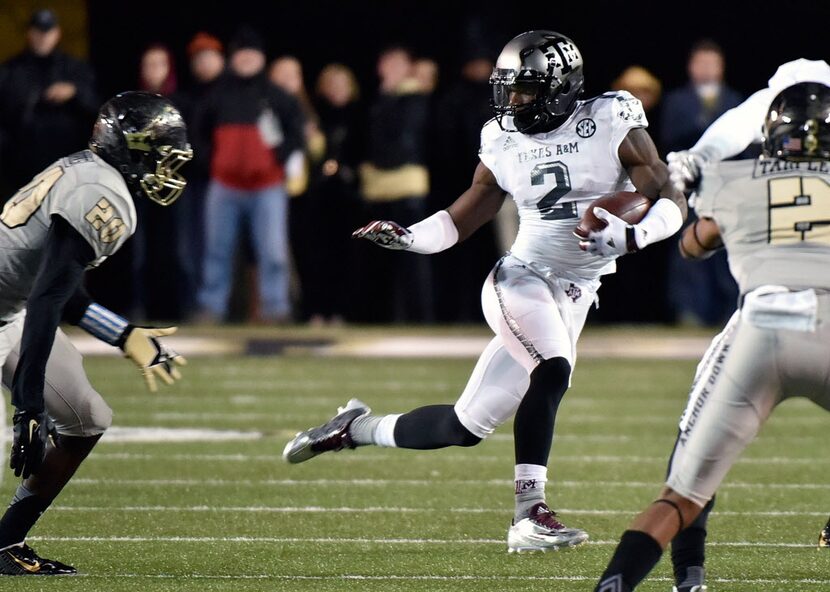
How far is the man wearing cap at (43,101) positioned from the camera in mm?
10141

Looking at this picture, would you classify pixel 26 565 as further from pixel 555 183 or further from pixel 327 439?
pixel 555 183

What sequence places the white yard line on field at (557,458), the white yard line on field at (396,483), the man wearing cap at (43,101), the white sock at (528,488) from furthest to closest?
1. the man wearing cap at (43,101)
2. the white yard line on field at (557,458)
3. the white yard line on field at (396,483)
4. the white sock at (528,488)

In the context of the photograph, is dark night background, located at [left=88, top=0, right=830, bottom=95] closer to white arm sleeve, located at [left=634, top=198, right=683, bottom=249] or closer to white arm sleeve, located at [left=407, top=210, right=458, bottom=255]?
white arm sleeve, located at [left=407, top=210, right=458, bottom=255]

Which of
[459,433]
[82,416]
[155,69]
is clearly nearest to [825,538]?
[459,433]

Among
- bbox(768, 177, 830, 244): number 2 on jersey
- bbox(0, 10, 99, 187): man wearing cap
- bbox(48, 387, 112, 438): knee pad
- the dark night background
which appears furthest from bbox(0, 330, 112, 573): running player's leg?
the dark night background

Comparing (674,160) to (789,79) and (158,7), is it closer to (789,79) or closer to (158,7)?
(789,79)

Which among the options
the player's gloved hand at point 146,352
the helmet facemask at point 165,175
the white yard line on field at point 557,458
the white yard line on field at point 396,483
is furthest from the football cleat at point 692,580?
the white yard line on field at point 557,458

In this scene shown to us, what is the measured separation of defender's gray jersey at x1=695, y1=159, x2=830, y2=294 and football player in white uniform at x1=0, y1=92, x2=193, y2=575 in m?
1.56

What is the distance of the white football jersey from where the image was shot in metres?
5.18

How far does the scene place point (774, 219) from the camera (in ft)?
12.3

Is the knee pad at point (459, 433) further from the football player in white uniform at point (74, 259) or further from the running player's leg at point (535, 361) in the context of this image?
the football player in white uniform at point (74, 259)

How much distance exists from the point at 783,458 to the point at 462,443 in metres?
2.23

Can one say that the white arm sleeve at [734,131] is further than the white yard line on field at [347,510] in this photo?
No

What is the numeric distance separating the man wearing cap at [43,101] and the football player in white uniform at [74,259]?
5.61 meters
